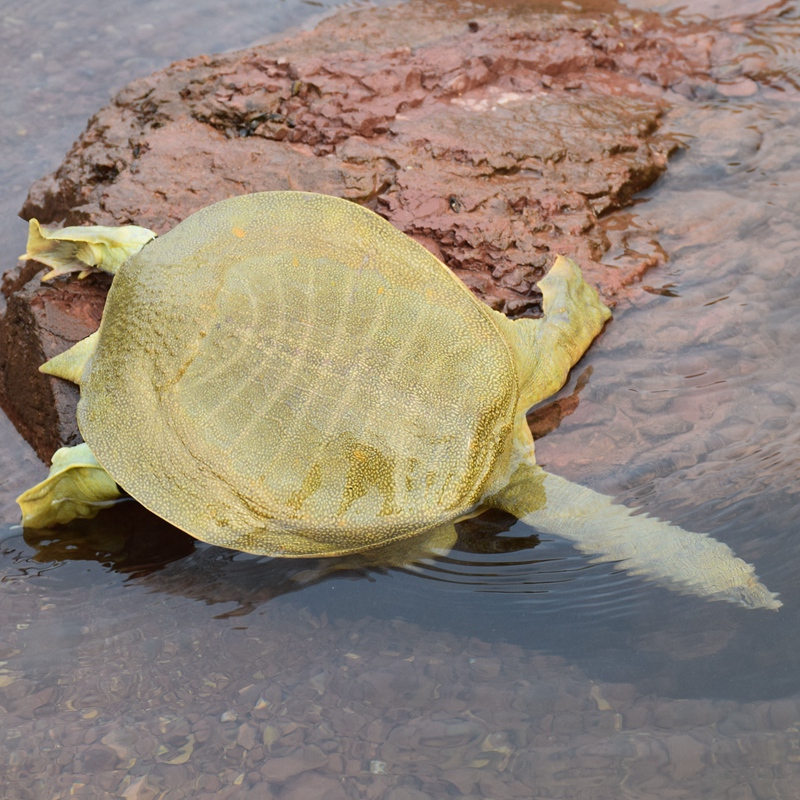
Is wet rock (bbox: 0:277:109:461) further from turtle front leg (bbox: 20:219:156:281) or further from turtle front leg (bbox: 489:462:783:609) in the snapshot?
turtle front leg (bbox: 489:462:783:609)

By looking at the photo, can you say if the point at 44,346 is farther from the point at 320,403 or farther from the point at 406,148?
the point at 406,148

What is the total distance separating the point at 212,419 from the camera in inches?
105

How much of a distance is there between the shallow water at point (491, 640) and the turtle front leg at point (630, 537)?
73 millimetres

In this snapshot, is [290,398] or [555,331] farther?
[555,331]

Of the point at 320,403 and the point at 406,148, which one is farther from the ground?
the point at 406,148

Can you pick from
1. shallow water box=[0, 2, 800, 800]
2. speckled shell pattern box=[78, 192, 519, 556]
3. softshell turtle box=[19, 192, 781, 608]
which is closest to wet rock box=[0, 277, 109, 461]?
shallow water box=[0, 2, 800, 800]

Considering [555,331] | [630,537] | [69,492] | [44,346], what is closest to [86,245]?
[44,346]

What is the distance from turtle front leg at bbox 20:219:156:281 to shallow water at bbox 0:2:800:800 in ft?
2.57

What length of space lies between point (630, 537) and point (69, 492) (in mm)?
2057

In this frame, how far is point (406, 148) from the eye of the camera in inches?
148

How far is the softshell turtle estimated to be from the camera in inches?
104

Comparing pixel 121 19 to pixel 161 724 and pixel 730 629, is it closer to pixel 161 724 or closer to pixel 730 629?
pixel 161 724

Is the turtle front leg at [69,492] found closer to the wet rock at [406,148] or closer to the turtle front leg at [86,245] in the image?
the wet rock at [406,148]

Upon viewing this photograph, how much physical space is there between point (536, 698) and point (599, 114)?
2836mm
